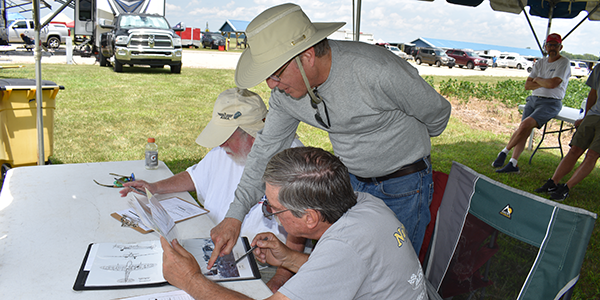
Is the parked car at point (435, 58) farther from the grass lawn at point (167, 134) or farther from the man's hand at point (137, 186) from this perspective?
the man's hand at point (137, 186)

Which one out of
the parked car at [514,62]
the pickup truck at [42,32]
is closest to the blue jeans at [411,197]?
the pickup truck at [42,32]

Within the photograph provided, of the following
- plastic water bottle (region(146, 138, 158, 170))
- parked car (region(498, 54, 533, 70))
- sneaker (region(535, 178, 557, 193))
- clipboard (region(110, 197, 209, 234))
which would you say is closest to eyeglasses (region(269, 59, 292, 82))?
clipboard (region(110, 197, 209, 234))

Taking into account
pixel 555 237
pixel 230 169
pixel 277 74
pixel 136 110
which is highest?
pixel 277 74

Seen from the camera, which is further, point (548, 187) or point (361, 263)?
point (548, 187)

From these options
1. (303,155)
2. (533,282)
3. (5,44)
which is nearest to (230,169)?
(303,155)

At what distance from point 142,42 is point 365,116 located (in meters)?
11.4

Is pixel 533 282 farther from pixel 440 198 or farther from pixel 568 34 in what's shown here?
pixel 568 34

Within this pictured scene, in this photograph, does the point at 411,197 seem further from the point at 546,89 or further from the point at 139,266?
the point at 546,89

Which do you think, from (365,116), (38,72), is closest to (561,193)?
(365,116)

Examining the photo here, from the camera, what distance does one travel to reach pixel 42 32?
19.5 meters

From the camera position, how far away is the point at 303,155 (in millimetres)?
1287

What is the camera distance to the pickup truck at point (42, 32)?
19.2 meters

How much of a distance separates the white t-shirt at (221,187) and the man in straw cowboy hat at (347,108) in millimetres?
204

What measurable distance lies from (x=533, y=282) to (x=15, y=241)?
1.99 meters
